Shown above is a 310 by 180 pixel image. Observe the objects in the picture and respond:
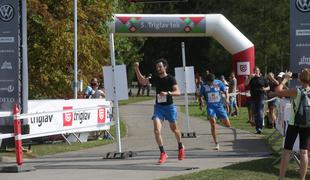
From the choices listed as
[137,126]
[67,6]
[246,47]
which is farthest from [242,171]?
[246,47]

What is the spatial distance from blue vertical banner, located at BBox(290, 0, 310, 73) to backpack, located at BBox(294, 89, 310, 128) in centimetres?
256

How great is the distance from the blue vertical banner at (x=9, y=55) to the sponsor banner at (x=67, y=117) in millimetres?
718

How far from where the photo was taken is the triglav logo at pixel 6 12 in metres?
15.8

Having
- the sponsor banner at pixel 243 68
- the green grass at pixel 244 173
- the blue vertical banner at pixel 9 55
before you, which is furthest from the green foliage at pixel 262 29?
the green grass at pixel 244 173

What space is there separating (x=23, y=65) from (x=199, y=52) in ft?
187

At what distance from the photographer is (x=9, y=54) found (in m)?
15.9

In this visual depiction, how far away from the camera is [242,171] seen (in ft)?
38.1

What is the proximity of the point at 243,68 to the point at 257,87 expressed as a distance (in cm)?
1613

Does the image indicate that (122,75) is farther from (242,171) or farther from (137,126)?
(137,126)

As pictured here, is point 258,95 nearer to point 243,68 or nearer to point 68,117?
point 68,117

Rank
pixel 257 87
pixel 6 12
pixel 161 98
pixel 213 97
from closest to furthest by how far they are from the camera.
Answer: pixel 161 98, pixel 6 12, pixel 213 97, pixel 257 87

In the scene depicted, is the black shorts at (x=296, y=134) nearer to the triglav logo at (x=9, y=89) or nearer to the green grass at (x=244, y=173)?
the green grass at (x=244, y=173)

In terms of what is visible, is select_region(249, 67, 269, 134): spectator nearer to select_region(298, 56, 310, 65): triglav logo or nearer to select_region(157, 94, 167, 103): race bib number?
select_region(298, 56, 310, 65): triglav logo

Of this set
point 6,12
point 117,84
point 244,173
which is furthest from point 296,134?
point 6,12
